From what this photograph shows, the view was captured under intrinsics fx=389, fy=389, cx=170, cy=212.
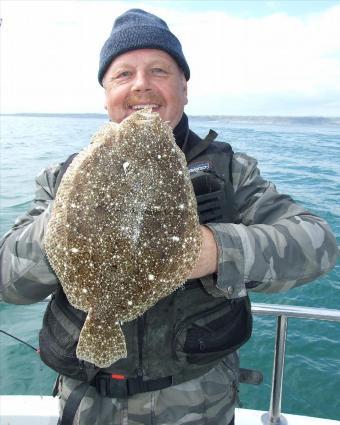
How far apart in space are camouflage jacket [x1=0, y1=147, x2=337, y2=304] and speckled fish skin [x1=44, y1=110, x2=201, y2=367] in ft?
0.70

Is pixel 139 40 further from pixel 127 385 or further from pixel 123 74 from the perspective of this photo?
pixel 127 385

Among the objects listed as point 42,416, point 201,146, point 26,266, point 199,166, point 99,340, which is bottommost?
point 42,416

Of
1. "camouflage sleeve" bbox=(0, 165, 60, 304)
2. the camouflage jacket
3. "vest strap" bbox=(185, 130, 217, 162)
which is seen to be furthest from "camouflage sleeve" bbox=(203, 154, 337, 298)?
"camouflage sleeve" bbox=(0, 165, 60, 304)

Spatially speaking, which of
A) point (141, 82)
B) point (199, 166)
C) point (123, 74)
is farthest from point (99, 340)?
point (123, 74)

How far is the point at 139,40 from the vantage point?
291 centimetres

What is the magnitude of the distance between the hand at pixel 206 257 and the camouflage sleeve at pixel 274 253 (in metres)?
0.03

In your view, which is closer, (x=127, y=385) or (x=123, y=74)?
(x=127, y=385)

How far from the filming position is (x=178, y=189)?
2.09 meters

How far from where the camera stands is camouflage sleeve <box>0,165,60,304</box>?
2244 millimetres

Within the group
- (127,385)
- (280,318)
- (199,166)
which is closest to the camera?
(127,385)

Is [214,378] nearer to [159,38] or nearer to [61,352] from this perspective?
[61,352]

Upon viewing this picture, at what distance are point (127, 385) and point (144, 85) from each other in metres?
1.98

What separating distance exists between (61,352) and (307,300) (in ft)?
24.8

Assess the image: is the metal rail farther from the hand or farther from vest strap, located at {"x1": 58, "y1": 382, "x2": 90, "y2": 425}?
vest strap, located at {"x1": 58, "y1": 382, "x2": 90, "y2": 425}
